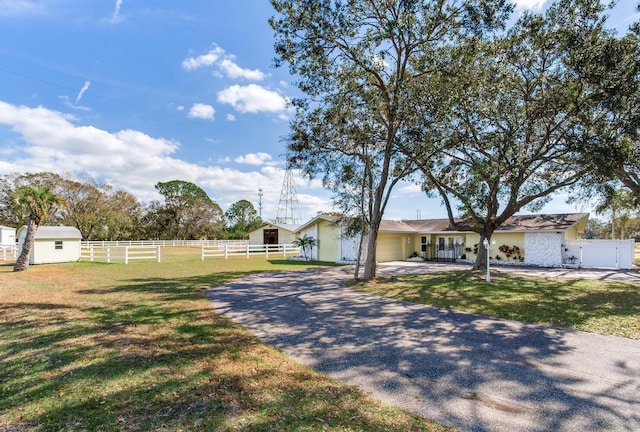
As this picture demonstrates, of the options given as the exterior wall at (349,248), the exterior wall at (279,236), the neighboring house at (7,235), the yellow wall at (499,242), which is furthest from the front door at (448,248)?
the neighboring house at (7,235)

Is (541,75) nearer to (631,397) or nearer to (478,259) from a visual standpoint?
(478,259)

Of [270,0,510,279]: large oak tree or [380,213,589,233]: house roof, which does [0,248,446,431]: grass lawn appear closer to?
[270,0,510,279]: large oak tree

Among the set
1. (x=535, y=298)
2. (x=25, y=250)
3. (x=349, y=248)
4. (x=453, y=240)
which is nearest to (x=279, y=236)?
(x=349, y=248)

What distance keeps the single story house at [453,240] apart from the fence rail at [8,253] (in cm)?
1897

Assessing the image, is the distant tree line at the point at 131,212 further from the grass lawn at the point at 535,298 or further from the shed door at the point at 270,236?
the grass lawn at the point at 535,298

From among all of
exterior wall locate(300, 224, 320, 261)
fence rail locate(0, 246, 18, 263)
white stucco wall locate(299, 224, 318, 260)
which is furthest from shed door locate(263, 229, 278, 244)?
fence rail locate(0, 246, 18, 263)

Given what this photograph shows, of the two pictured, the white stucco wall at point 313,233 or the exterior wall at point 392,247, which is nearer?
the exterior wall at point 392,247

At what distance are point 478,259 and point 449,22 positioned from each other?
1062cm

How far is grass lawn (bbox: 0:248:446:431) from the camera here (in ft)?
10.3

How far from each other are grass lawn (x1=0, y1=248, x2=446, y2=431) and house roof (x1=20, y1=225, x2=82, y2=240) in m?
12.9

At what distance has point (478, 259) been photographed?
16359 millimetres

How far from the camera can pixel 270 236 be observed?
4125 cm

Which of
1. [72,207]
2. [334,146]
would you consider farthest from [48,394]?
[72,207]

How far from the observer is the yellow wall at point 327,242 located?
24.3 m
